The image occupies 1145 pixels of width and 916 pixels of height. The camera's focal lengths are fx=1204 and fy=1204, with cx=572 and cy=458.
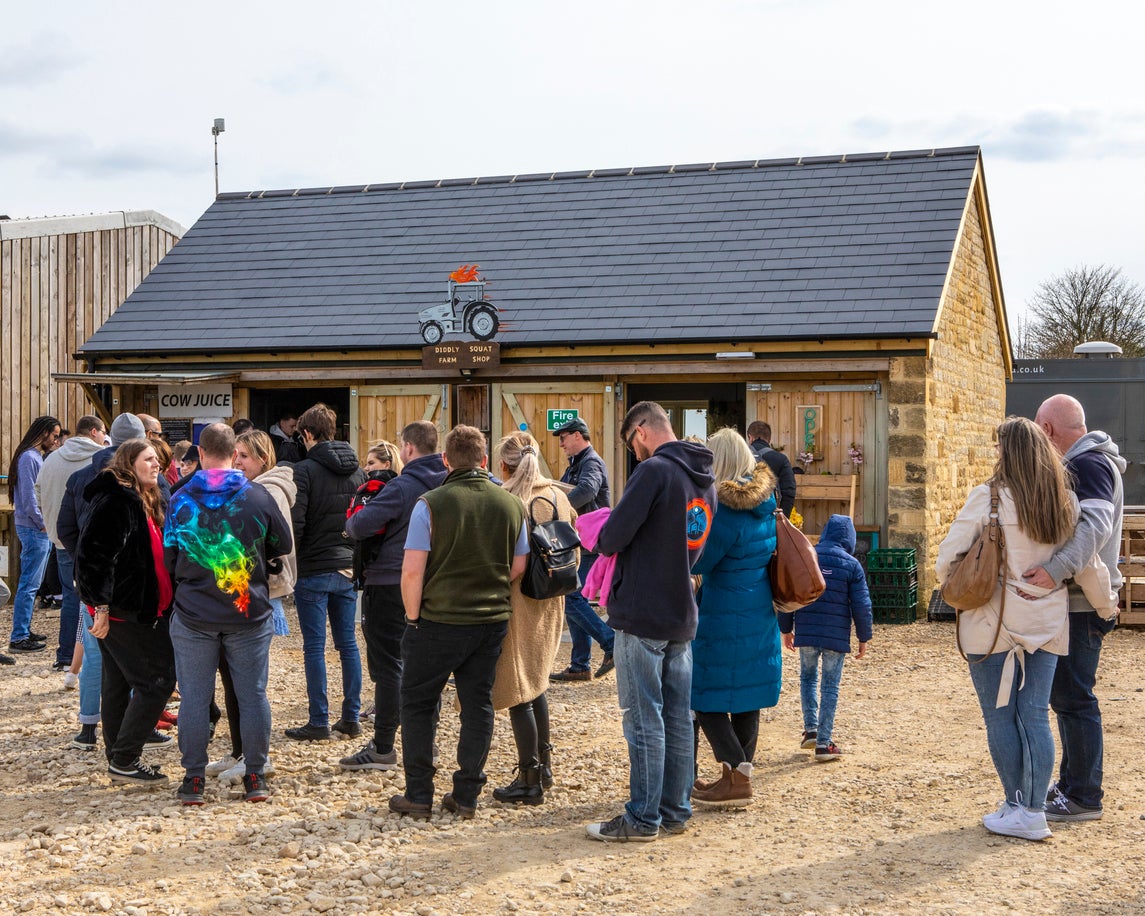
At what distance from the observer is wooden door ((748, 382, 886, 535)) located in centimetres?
1234

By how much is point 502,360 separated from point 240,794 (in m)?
8.25

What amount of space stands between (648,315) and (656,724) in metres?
8.52

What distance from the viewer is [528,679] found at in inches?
223

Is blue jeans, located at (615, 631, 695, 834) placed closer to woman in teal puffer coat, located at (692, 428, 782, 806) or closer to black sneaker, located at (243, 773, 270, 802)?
woman in teal puffer coat, located at (692, 428, 782, 806)

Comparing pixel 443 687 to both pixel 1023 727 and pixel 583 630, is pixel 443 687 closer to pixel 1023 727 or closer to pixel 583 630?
pixel 1023 727

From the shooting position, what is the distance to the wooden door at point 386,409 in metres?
13.9

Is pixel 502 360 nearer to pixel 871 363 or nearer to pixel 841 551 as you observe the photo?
pixel 871 363

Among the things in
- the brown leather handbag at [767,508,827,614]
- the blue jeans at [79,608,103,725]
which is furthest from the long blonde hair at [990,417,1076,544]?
the blue jeans at [79,608,103,725]

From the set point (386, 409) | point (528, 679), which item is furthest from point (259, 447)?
point (386, 409)

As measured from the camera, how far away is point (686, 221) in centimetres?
1523

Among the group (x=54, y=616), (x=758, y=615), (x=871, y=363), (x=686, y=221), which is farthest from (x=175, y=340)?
(x=758, y=615)

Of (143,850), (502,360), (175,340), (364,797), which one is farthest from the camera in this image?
(175,340)

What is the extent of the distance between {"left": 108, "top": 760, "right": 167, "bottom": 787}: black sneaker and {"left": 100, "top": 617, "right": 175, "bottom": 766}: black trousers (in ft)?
0.09

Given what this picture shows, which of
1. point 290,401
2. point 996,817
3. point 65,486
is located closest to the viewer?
point 996,817
